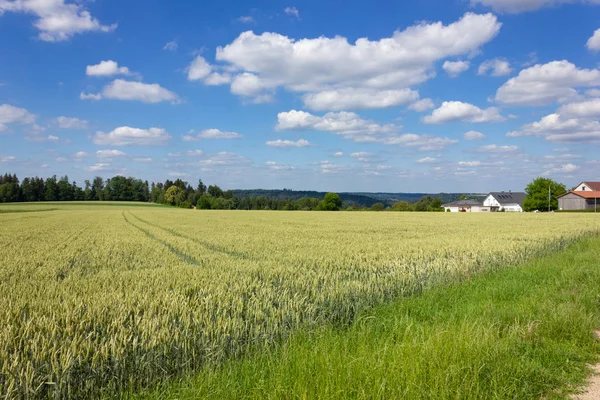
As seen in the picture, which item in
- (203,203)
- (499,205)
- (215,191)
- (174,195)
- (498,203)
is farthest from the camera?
(215,191)

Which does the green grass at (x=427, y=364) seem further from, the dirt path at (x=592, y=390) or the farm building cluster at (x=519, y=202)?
the farm building cluster at (x=519, y=202)

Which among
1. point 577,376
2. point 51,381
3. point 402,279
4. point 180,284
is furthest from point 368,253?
point 51,381

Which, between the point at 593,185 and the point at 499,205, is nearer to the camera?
the point at 593,185

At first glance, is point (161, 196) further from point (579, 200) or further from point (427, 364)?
point (427, 364)

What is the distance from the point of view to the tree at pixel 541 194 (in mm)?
101681

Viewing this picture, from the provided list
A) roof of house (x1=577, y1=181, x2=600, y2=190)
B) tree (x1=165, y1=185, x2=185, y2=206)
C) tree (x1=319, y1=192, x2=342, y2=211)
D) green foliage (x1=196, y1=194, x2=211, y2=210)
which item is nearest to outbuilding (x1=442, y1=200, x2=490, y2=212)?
roof of house (x1=577, y1=181, x2=600, y2=190)

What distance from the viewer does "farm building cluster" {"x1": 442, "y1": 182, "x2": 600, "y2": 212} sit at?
86.2 metres

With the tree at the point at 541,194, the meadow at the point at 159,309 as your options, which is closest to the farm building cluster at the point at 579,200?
the tree at the point at 541,194

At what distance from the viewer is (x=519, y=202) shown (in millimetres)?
134625

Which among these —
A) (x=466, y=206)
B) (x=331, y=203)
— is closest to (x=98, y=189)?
(x=331, y=203)

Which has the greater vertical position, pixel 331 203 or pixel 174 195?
pixel 174 195

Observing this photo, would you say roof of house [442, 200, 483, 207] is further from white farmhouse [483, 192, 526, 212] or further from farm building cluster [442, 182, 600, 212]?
white farmhouse [483, 192, 526, 212]

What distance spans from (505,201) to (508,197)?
11.6 feet

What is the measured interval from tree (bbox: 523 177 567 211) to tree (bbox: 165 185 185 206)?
397 ft
